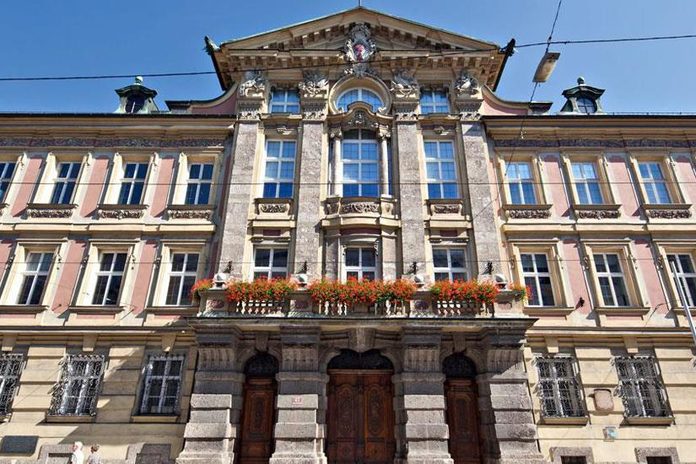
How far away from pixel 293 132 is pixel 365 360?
8786 mm

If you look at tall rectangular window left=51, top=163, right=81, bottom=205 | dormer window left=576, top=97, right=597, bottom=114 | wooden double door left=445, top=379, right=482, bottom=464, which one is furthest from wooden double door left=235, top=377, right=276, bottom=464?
dormer window left=576, top=97, right=597, bottom=114

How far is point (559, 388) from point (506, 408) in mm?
2145

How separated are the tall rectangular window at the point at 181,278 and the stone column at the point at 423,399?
7.26 metres

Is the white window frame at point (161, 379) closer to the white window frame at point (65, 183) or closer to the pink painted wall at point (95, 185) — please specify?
the pink painted wall at point (95, 185)

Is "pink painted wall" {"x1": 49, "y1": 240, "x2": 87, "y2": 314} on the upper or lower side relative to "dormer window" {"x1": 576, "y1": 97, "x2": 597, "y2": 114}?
lower

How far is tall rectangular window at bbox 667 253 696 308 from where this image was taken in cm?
1474

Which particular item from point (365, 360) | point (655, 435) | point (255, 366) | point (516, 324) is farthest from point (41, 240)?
point (655, 435)

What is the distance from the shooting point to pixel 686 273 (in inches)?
597

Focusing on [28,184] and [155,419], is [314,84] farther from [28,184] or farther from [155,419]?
[155,419]

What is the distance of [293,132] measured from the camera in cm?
1708

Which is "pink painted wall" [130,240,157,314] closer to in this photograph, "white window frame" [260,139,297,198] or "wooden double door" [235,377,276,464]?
"white window frame" [260,139,297,198]

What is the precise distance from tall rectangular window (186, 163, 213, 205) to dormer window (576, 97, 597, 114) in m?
15.3

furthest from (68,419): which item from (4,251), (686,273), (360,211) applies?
(686,273)

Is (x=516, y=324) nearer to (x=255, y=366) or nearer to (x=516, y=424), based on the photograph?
(x=516, y=424)
